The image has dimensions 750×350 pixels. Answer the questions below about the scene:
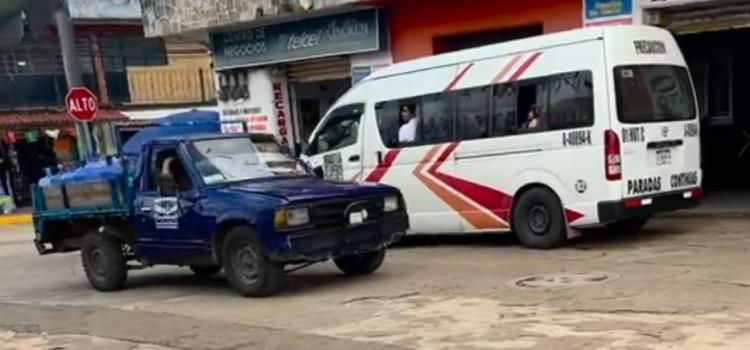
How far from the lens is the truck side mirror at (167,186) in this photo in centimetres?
968

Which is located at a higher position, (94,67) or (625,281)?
(94,67)

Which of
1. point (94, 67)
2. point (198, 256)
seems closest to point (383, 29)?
point (198, 256)

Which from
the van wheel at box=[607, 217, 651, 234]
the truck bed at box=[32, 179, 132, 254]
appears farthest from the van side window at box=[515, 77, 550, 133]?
the truck bed at box=[32, 179, 132, 254]

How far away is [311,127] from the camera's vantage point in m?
20.9

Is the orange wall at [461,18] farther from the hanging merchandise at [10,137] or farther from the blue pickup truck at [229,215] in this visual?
the hanging merchandise at [10,137]

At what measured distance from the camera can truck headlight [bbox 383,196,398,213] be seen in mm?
9547

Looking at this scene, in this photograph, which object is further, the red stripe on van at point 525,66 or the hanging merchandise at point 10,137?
the hanging merchandise at point 10,137

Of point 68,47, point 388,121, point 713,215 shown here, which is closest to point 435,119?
point 388,121

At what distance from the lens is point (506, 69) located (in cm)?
1112

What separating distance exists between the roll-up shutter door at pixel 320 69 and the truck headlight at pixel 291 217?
378 inches

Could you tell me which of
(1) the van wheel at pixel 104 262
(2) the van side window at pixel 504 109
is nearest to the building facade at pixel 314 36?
(2) the van side window at pixel 504 109

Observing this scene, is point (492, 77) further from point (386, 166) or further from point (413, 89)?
point (386, 166)

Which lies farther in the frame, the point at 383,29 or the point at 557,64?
the point at 383,29

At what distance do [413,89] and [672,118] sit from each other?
3.44m
